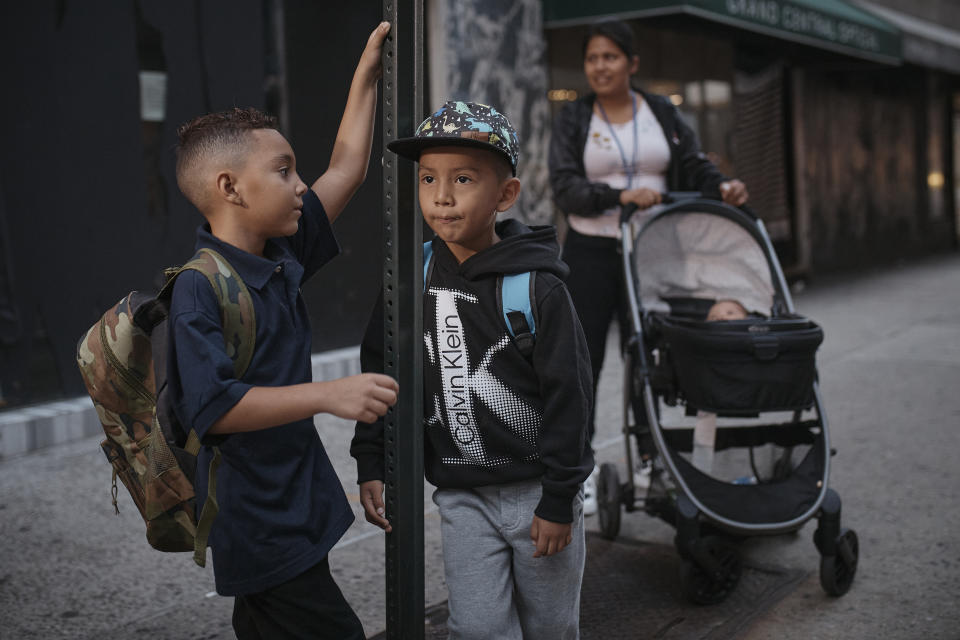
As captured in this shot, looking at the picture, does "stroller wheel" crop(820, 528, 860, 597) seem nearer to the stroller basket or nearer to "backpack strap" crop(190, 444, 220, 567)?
the stroller basket

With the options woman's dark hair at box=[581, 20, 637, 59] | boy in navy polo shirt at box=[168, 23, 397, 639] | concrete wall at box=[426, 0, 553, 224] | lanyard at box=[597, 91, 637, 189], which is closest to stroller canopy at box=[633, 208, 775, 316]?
lanyard at box=[597, 91, 637, 189]

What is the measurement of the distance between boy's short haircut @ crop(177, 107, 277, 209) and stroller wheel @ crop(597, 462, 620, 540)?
7.03 ft

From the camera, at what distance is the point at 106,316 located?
6.57 ft

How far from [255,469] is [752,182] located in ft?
38.1

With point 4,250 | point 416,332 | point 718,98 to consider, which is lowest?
point 416,332

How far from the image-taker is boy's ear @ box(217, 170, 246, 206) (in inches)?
81.7

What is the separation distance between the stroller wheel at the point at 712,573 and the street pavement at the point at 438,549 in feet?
0.50

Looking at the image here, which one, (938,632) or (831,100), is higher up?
(831,100)

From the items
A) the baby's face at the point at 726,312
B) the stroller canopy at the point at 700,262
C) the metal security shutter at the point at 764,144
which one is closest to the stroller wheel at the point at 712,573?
the baby's face at the point at 726,312

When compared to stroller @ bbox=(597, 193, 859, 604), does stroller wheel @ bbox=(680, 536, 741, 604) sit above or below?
below

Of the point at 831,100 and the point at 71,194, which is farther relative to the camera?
the point at 831,100

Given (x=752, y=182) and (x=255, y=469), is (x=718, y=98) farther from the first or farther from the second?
(x=255, y=469)

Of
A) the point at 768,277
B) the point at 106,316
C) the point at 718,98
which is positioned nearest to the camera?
the point at 106,316

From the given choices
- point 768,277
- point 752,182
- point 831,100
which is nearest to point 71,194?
point 768,277
